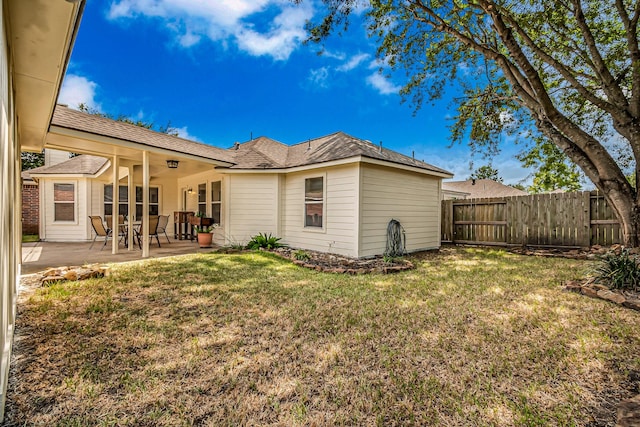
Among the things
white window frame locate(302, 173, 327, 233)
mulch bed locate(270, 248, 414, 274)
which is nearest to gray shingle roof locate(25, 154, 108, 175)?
white window frame locate(302, 173, 327, 233)

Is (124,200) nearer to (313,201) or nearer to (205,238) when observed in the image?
(205,238)

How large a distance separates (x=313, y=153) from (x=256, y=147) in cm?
313

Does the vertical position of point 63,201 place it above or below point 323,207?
above

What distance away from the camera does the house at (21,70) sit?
179 cm


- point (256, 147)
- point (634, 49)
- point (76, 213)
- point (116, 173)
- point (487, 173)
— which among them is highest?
point (487, 173)

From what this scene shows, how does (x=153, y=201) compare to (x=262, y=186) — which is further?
(x=153, y=201)

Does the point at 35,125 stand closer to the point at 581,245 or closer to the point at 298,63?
the point at 581,245

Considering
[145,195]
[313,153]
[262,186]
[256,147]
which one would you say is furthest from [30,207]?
[313,153]

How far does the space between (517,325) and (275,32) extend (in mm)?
11545

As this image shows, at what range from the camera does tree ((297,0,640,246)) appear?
5918mm

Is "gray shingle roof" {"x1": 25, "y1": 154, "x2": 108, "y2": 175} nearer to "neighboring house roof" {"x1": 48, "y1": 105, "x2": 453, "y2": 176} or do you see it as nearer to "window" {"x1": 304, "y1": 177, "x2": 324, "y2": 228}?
"neighboring house roof" {"x1": 48, "y1": 105, "x2": 453, "y2": 176}

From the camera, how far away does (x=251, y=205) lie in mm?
8820

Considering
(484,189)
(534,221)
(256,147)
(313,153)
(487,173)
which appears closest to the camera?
(313,153)

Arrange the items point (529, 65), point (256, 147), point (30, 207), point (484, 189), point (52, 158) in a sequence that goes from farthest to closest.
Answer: point (484, 189)
point (52, 158)
point (30, 207)
point (256, 147)
point (529, 65)
